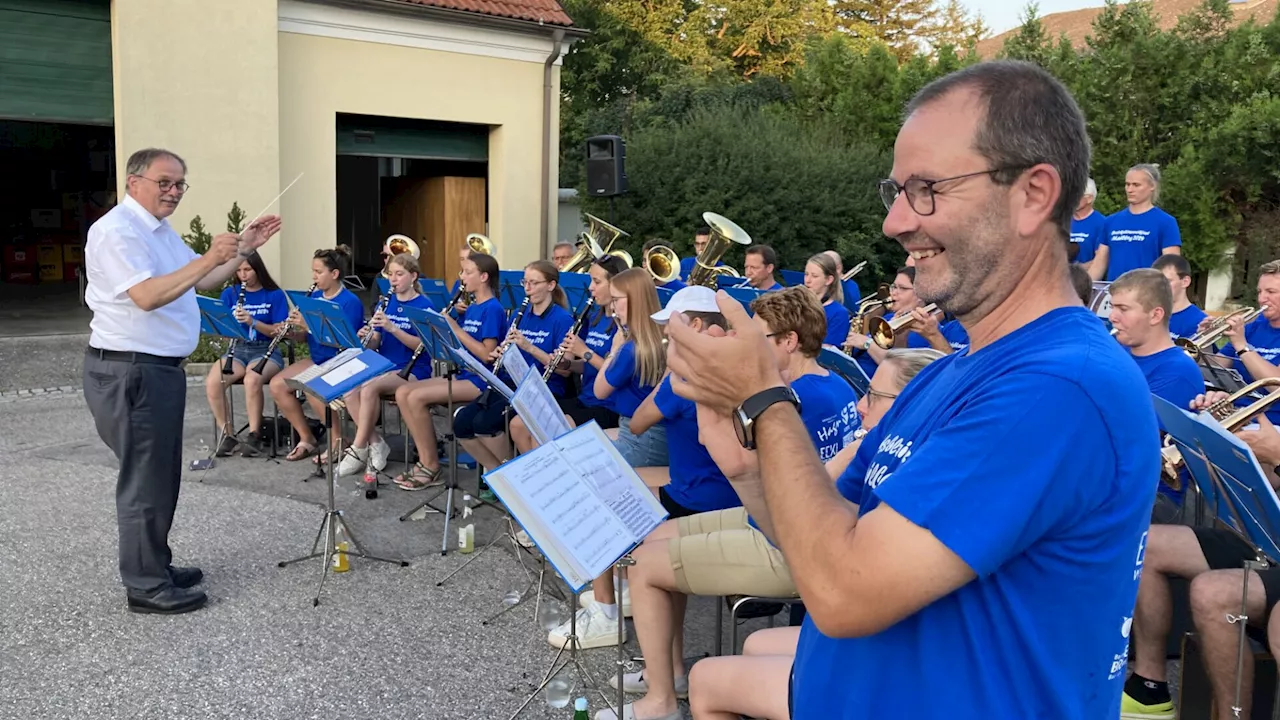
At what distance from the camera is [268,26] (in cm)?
1238

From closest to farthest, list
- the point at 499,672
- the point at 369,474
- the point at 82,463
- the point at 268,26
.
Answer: the point at 499,672 < the point at 369,474 < the point at 82,463 < the point at 268,26

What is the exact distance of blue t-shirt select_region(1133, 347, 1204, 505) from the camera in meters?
4.24

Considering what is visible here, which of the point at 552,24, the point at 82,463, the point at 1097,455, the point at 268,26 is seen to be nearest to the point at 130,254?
the point at 82,463

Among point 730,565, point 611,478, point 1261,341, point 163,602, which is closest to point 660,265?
point 1261,341

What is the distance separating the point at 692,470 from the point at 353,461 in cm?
369

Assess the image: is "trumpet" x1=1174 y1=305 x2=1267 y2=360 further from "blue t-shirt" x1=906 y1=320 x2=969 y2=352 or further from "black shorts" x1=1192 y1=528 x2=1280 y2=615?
"black shorts" x1=1192 y1=528 x2=1280 y2=615

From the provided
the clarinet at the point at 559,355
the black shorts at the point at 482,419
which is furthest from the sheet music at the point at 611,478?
the clarinet at the point at 559,355

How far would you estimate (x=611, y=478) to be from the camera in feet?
10.4

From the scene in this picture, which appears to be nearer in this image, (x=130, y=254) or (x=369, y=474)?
(x=130, y=254)

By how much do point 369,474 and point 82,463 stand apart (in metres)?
2.29

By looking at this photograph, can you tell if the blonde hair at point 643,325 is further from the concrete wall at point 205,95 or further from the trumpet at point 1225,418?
the concrete wall at point 205,95

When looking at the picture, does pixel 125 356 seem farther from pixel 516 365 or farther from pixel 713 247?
pixel 713 247

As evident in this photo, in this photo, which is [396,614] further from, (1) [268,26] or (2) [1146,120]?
(2) [1146,120]

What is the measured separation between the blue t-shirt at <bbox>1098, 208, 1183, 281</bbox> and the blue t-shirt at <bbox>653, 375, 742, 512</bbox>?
15.9ft
